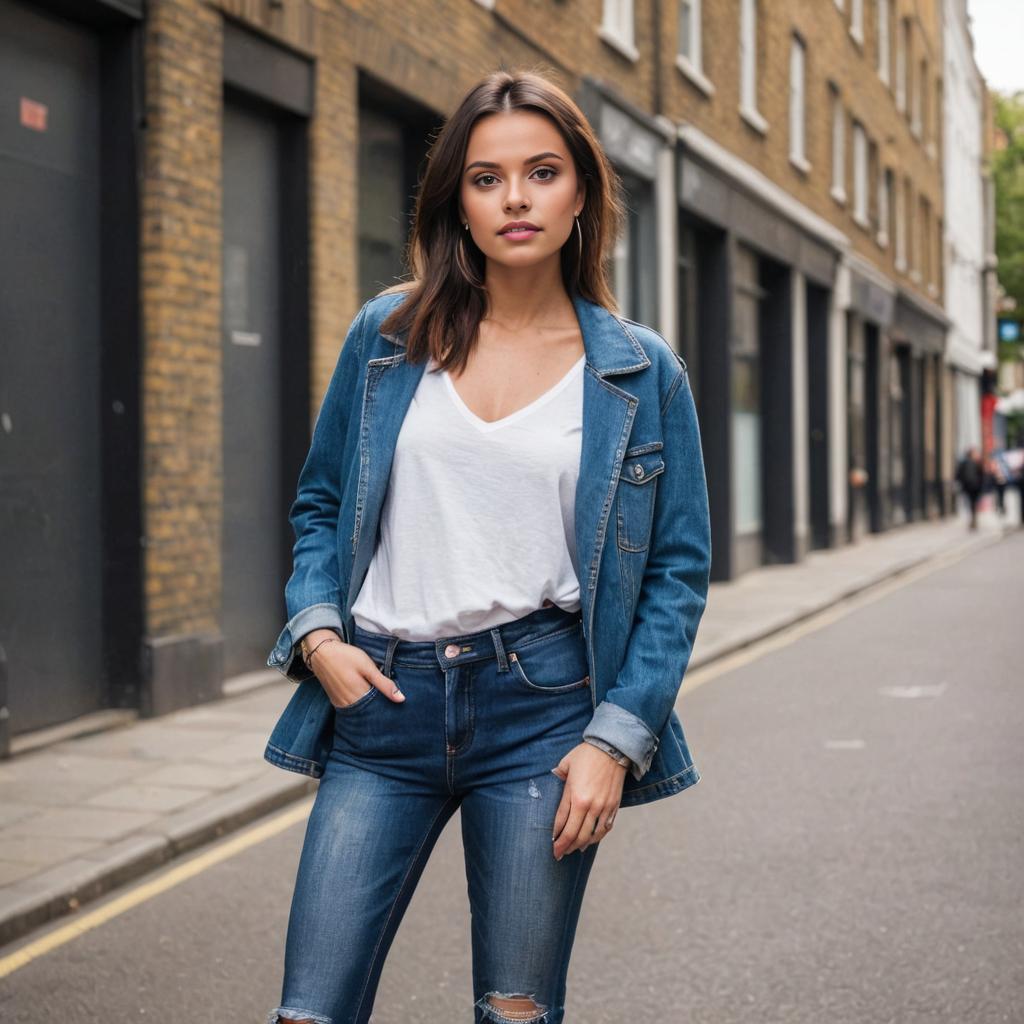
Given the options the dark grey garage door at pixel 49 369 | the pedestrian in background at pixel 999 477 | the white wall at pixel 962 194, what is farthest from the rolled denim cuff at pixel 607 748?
the white wall at pixel 962 194

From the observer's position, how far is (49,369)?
7.99 m

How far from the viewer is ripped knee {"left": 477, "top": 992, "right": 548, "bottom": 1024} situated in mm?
2332

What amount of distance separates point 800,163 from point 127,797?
61.1 feet

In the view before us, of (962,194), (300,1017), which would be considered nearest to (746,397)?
(300,1017)

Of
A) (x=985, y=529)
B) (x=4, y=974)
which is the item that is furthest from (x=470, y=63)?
(x=985, y=529)

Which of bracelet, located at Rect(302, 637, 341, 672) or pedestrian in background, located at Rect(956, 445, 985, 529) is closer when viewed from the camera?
bracelet, located at Rect(302, 637, 341, 672)

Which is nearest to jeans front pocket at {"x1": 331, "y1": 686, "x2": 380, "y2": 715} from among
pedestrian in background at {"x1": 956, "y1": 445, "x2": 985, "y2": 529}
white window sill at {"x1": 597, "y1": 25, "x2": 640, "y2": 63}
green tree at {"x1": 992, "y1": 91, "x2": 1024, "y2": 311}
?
white window sill at {"x1": 597, "y1": 25, "x2": 640, "y2": 63}

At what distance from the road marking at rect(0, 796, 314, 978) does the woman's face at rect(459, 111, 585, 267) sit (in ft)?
9.62

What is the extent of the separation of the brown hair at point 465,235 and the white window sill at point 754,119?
1835cm

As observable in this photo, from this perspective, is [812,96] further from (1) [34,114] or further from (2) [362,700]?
(2) [362,700]

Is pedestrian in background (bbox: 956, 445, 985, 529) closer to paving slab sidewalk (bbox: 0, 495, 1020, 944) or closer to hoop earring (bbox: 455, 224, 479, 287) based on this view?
paving slab sidewalk (bbox: 0, 495, 1020, 944)

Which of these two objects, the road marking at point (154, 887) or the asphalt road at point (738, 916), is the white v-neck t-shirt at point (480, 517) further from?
the road marking at point (154, 887)

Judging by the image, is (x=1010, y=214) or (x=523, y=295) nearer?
(x=523, y=295)

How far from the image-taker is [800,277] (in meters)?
23.1
